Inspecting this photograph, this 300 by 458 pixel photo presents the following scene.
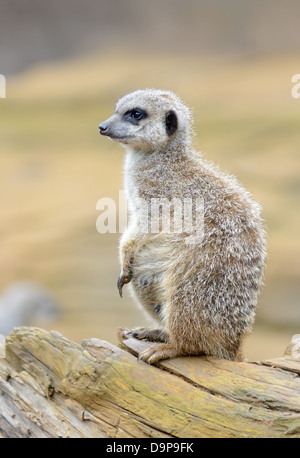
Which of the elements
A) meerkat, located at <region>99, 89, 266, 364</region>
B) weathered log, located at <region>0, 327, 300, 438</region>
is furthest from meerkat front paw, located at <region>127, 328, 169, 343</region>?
weathered log, located at <region>0, 327, 300, 438</region>

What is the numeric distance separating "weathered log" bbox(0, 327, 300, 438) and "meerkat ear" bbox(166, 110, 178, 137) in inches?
47.4

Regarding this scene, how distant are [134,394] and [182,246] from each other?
28.9 inches

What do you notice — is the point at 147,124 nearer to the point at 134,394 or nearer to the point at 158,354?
the point at 158,354

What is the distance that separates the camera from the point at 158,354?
9.33 ft

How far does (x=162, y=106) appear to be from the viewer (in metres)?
3.31

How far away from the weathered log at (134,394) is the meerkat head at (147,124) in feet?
3.64

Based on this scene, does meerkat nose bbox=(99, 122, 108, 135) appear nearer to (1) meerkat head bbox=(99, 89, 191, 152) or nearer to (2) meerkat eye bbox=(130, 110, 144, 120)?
(1) meerkat head bbox=(99, 89, 191, 152)

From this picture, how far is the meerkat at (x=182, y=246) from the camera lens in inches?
112

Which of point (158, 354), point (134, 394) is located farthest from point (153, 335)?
point (134, 394)

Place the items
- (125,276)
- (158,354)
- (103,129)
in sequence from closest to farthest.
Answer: (158,354), (125,276), (103,129)

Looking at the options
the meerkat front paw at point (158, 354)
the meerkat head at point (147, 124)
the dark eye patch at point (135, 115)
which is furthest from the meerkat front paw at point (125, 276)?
the dark eye patch at point (135, 115)

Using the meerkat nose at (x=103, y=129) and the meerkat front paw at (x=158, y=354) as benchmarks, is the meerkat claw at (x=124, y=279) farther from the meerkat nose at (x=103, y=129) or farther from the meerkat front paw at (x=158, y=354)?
the meerkat nose at (x=103, y=129)

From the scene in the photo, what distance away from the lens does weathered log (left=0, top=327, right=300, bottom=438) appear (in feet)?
8.62

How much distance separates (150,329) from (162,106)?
1214 millimetres
